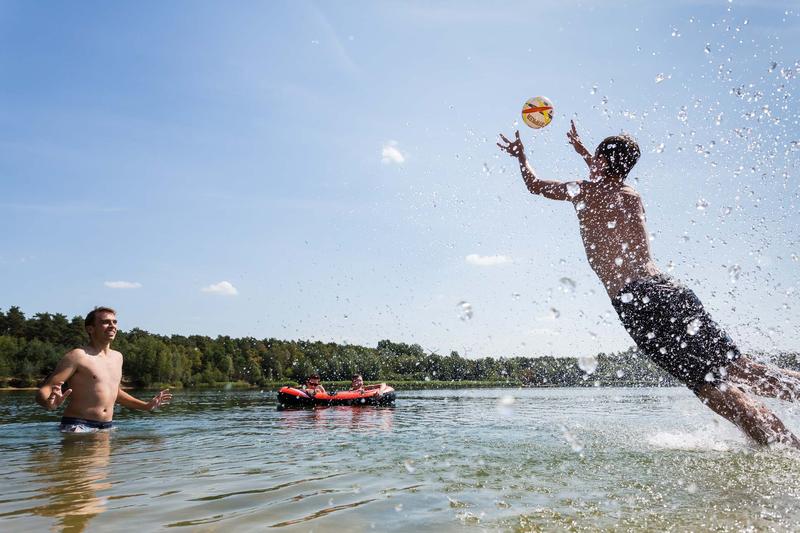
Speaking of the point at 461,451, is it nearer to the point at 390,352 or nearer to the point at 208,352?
the point at 390,352

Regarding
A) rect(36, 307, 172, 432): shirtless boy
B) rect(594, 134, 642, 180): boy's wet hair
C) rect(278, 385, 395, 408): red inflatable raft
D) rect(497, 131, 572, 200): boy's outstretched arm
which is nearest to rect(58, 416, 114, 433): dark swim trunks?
rect(36, 307, 172, 432): shirtless boy

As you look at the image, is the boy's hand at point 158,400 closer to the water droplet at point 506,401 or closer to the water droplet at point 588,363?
the water droplet at point 588,363

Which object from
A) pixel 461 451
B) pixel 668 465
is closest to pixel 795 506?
pixel 668 465

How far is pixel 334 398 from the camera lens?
28.2 meters

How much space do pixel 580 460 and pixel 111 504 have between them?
13.8 feet

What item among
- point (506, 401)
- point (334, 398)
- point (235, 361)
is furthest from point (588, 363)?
point (235, 361)

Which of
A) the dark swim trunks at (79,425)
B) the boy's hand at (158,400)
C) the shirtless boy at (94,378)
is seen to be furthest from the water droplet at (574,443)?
the dark swim trunks at (79,425)

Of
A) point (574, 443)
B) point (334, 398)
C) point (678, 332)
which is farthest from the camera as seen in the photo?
point (334, 398)

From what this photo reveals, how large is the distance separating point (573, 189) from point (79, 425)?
7772 millimetres

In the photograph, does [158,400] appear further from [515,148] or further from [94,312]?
[515,148]

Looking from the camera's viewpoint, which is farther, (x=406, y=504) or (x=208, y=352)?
(x=208, y=352)

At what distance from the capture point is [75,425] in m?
8.28

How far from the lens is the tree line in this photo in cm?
9631

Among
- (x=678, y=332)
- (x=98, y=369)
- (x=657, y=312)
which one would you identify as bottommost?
(x=98, y=369)
